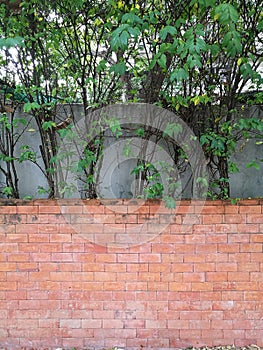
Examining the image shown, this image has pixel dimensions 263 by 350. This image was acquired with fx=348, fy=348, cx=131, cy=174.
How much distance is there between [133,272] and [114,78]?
178 centimetres

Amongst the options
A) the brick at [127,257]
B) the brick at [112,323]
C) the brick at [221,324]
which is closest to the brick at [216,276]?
the brick at [221,324]

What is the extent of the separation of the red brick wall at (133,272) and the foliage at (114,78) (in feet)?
0.87

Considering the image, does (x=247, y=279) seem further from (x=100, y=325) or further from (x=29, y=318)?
(x=29, y=318)

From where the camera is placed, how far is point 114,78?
3201 mm

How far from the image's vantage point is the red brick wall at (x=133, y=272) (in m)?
3.11

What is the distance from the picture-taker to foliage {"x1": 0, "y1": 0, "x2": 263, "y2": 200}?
301 centimetres

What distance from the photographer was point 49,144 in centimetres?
327

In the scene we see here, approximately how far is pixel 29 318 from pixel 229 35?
287 centimetres

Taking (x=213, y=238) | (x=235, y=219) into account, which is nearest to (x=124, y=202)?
(x=213, y=238)

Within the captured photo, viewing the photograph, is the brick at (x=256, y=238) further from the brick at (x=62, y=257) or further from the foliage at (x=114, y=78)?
the brick at (x=62, y=257)

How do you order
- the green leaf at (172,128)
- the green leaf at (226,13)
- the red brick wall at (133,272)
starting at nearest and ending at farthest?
the green leaf at (226,13)
the green leaf at (172,128)
the red brick wall at (133,272)

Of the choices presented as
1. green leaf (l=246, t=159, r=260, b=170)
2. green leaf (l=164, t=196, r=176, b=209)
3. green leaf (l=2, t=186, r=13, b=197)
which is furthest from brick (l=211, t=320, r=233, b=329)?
green leaf (l=2, t=186, r=13, b=197)

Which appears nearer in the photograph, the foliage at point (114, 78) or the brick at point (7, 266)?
the foliage at point (114, 78)

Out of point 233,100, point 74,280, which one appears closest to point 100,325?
point 74,280
